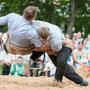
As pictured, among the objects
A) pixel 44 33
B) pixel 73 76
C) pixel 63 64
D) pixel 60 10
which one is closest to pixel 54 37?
pixel 44 33

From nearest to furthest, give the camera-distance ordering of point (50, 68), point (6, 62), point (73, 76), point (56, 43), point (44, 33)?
point (44, 33)
point (56, 43)
point (73, 76)
point (50, 68)
point (6, 62)

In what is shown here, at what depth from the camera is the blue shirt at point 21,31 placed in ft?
18.7

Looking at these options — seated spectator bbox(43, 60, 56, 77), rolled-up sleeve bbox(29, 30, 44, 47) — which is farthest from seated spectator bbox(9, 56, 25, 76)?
rolled-up sleeve bbox(29, 30, 44, 47)

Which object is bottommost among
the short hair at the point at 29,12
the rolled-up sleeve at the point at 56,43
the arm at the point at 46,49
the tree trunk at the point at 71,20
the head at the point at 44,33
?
the tree trunk at the point at 71,20

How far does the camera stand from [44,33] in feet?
18.6

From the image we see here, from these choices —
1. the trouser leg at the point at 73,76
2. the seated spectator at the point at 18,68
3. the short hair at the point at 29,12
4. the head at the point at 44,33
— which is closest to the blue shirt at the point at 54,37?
the head at the point at 44,33

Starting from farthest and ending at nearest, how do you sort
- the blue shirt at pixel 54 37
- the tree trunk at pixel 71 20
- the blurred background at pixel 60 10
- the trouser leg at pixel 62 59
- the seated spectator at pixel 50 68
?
the tree trunk at pixel 71 20, the blurred background at pixel 60 10, the seated spectator at pixel 50 68, the trouser leg at pixel 62 59, the blue shirt at pixel 54 37

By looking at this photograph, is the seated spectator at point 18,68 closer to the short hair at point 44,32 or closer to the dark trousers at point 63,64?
the dark trousers at point 63,64

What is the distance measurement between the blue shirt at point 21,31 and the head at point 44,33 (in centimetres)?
9

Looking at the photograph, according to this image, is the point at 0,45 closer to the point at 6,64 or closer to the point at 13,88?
the point at 6,64

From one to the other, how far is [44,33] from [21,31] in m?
0.48

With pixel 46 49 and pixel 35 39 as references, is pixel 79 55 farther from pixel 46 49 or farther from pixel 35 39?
pixel 35 39

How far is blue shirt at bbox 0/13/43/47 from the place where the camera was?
18.7 feet

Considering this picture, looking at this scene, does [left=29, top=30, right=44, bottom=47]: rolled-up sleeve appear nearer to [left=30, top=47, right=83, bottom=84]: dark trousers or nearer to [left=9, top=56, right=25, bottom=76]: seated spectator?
[left=30, top=47, right=83, bottom=84]: dark trousers
